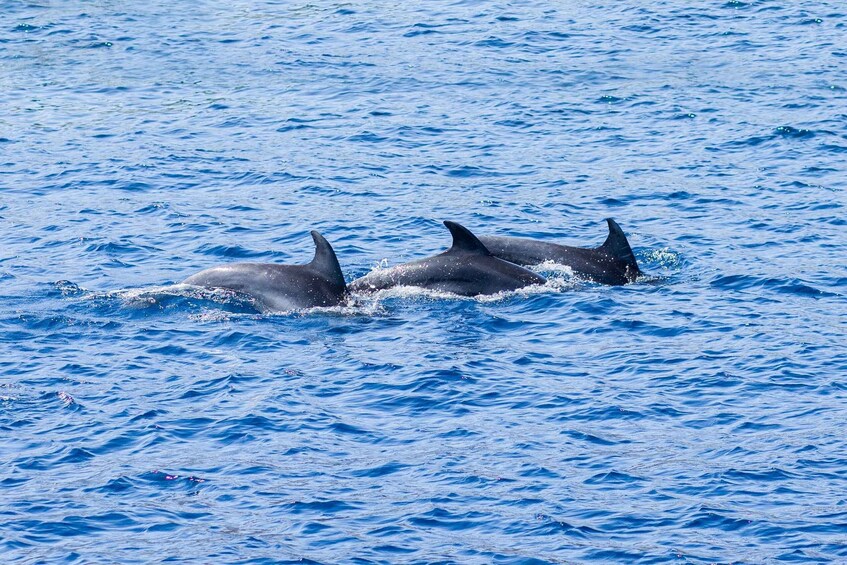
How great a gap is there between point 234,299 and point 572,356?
6.47 m

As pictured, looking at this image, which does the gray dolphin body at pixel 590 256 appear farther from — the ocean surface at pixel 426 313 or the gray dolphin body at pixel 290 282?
the gray dolphin body at pixel 290 282

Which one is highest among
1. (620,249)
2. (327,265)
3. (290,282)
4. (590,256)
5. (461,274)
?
(327,265)

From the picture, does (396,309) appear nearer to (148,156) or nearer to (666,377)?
(666,377)

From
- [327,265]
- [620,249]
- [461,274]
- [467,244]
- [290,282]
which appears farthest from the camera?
[620,249]

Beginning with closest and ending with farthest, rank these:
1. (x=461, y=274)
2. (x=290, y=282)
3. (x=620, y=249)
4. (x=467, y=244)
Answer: (x=290, y=282), (x=461, y=274), (x=467, y=244), (x=620, y=249)

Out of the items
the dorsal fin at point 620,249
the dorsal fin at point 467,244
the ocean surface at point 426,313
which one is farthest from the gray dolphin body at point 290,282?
the dorsal fin at point 620,249

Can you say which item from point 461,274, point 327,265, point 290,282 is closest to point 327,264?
point 327,265

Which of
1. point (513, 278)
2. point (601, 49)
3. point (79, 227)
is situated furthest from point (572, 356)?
point (601, 49)

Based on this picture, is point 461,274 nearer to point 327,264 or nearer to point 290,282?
point 327,264

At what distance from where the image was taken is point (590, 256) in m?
26.9

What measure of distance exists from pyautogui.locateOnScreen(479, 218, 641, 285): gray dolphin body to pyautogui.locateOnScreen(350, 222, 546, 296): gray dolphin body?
1055 millimetres

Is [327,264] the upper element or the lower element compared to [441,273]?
upper

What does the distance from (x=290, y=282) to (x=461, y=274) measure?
326cm

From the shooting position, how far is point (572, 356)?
22.8m
